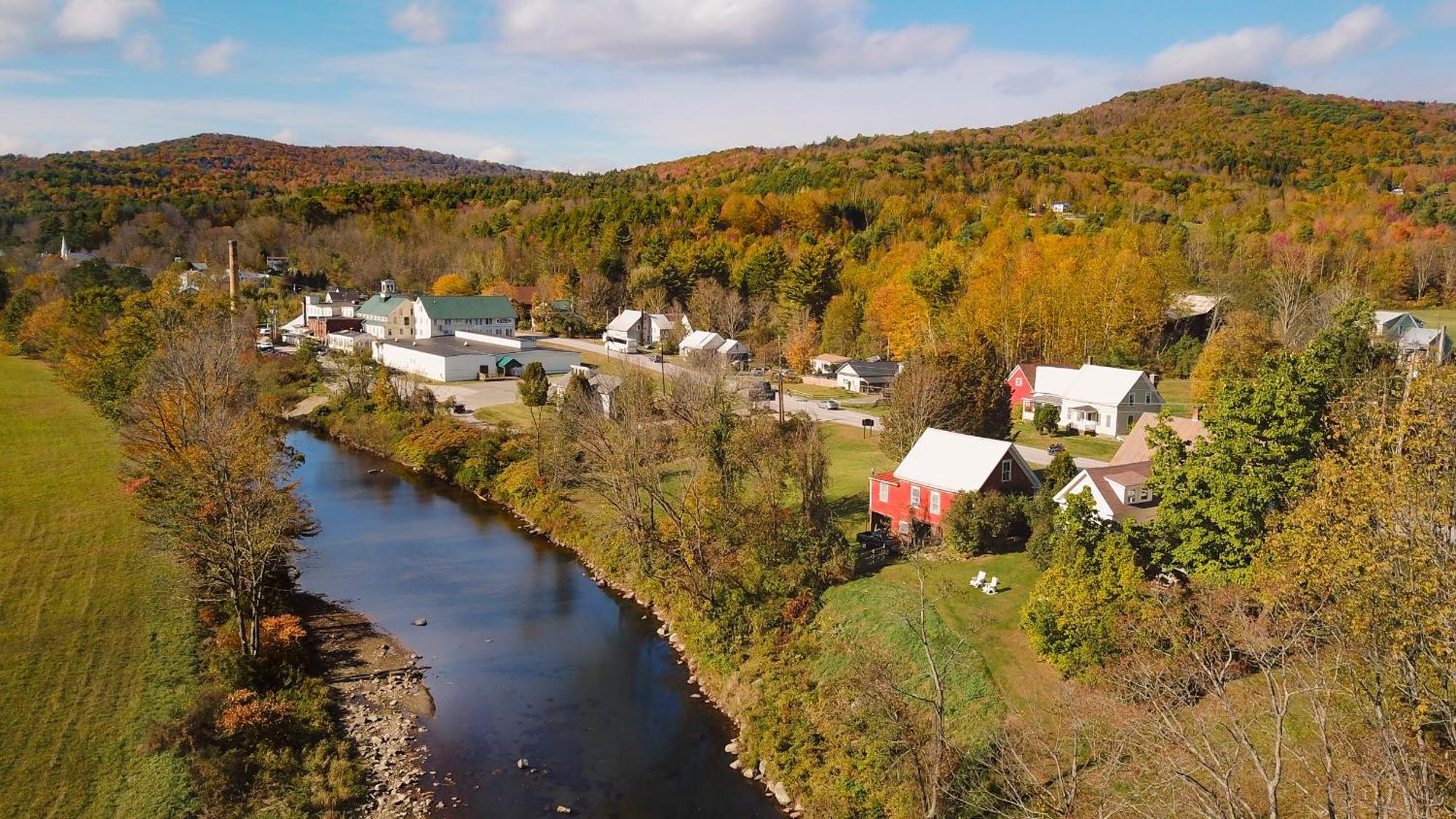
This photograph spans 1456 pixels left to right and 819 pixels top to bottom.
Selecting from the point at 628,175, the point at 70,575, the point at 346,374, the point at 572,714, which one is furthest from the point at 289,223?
the point at 572,714

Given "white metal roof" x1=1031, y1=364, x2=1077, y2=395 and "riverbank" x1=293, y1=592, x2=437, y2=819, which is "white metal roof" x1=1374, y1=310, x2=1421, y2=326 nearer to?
"white metal roof" x1=1031, y1=364, x2=1077, y2=395

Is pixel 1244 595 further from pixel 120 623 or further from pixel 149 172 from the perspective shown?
pixel 149 172

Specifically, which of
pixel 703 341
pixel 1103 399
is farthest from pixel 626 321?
pixel 1103 399

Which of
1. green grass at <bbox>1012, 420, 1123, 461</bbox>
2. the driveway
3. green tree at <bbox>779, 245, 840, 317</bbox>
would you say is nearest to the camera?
green grass at <bbox>1012, 420, 1123, 461</bbox>

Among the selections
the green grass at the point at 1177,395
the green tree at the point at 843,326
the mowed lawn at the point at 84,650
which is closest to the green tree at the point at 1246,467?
the mowed lawn at the point at 84,650

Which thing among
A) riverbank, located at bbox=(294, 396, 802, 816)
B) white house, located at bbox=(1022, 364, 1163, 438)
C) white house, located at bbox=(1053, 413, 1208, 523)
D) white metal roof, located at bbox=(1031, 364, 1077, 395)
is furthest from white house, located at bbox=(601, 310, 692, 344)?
white house, located at bbox=(1053, 413, 1208, 523)

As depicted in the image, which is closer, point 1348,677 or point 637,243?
point 1348,677

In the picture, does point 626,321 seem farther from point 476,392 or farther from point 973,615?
point 973,615
